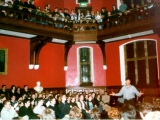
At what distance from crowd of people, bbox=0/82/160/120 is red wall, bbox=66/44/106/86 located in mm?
2230

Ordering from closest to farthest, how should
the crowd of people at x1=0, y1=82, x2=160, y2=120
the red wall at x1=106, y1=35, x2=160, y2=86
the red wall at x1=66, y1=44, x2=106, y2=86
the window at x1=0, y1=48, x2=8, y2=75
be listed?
the crowd of people at x1=0, y1=82, x2=160, y2=120 → the window at x1=0, y1=48, x2=8, y2=75 → the red wall at x1=106, y1=35, x2=160, y2=86 → the red wall at x1=66, y1=44, x2=106, y2=86

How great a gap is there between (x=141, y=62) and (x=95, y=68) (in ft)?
9.23

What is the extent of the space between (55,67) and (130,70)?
14.2 feet

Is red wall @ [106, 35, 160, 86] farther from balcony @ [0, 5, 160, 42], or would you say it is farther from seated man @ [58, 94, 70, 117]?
seated man @ [58, 94, 70, 117]

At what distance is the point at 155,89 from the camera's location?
10414 millimetres

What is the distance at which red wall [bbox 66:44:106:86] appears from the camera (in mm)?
12953

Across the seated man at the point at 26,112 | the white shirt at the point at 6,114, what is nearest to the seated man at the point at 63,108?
the seated man at the point at 26,112

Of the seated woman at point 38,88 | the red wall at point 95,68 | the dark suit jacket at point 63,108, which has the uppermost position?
the red wall at point 95,68

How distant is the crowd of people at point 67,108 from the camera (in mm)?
3459

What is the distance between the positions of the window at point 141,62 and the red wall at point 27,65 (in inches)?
156

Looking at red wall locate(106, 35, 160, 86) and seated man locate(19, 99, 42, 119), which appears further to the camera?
red wall locate(106, 35, 160, 86)

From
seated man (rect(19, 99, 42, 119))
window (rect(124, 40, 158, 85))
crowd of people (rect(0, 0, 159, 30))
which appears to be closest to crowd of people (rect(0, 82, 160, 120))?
seated man (rect(19, 99, 42, 119))

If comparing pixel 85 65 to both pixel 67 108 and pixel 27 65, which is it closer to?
pixel 27 65

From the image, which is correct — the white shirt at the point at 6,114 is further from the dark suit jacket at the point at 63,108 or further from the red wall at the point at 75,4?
the red wall at the point at 75,4
